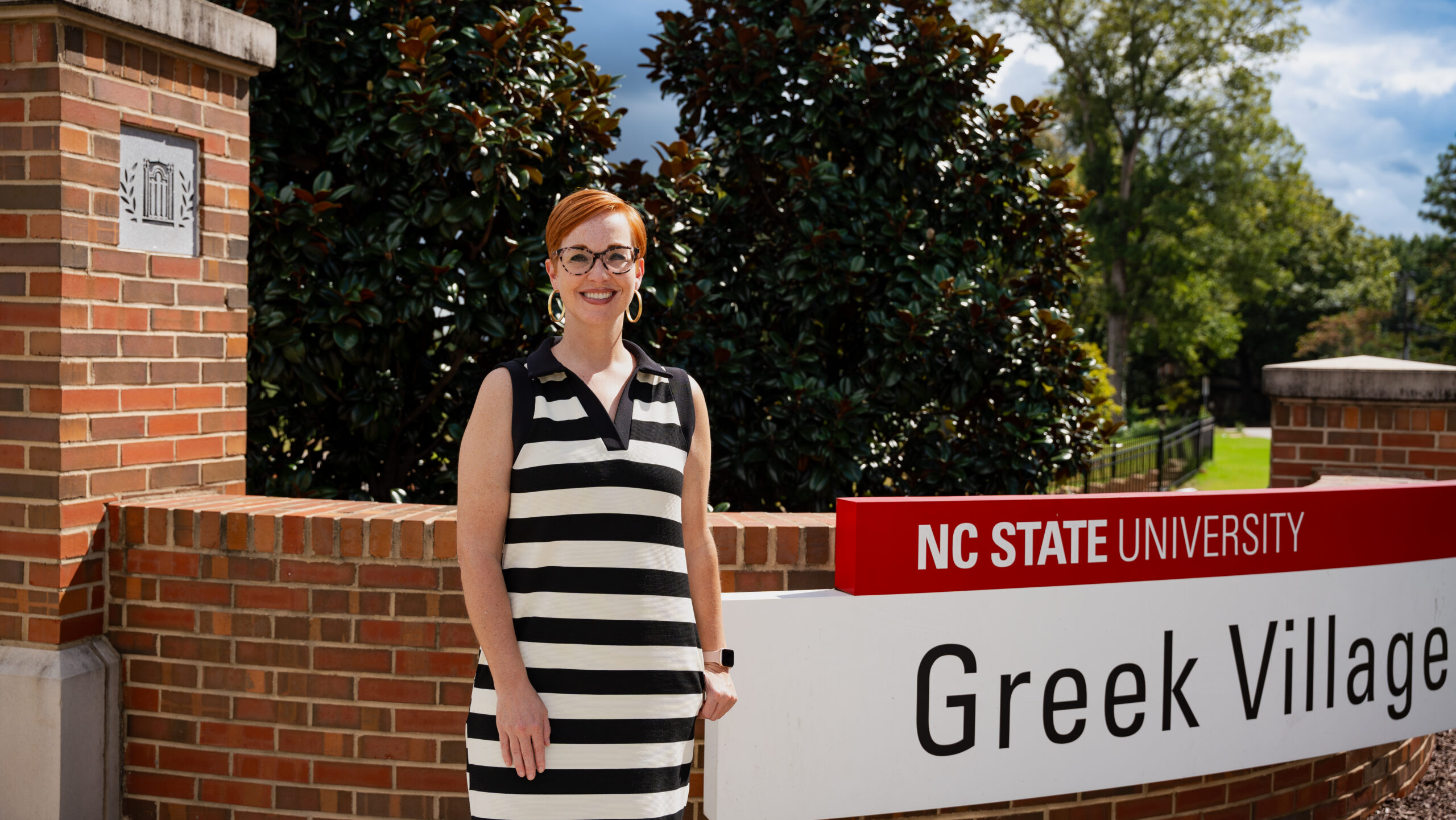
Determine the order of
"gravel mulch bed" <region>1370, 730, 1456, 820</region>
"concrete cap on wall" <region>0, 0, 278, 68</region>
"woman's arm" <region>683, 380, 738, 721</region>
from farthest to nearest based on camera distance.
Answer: "gravel mulch bed" <region>1370, 730, 1456, 820</region>
"concrete cap on wall" <region>0, 0, 278, 68</region>
"woman's arm" <region>683, 380, 738, 721</region>

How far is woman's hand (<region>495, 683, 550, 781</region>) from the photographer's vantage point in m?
2.04

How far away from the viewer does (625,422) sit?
84.7 inches

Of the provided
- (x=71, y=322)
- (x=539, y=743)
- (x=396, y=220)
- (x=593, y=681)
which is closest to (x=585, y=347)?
(x=593, y=681)

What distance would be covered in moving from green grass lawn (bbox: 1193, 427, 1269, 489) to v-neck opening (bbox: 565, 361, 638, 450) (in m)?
14.0

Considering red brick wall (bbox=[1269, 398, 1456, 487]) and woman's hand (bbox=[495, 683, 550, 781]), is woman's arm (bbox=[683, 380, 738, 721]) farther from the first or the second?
red brick wall (bbox=[1269, 398, 1456, 487])

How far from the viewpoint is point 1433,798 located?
4.82 metres

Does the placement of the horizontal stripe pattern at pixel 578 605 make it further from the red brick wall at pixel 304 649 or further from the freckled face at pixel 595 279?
the red brick wall at pixel 304 649

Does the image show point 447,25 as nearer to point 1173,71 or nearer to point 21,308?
point 21,308

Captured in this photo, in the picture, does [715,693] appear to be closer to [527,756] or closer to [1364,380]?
[527,756]

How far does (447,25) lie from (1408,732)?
509 cm

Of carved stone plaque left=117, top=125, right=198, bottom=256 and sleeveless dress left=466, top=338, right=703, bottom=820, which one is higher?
carved stone plaque left=117, top=125, right=198, bottom=256

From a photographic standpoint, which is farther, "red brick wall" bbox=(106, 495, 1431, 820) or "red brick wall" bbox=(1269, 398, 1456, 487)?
"red brick wall" bbox=(1269, 398, 1456, 487)

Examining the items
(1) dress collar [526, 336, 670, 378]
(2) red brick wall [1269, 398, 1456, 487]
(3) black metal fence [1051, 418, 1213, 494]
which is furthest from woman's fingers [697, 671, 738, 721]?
(3) black metal fence [1051, 418, 1213, 494]

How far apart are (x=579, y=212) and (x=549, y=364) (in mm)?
303
